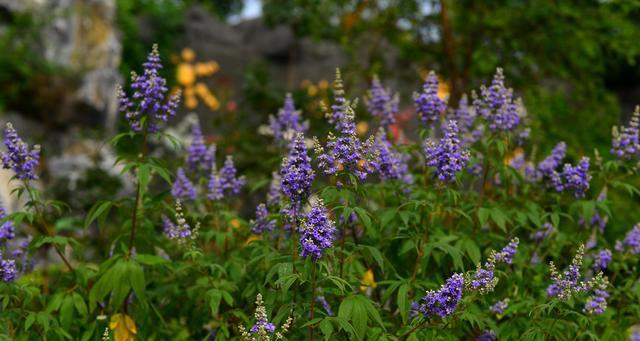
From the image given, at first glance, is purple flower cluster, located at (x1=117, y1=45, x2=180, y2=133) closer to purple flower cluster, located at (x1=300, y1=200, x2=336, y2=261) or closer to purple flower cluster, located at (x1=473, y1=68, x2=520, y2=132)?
purple flower cluster, located at (x1=300, y1=200, x2=336, y2=261)

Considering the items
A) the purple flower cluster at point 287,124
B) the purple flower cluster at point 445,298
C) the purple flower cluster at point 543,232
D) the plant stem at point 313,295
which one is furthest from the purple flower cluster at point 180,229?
the purple flower cluster at point 543,232

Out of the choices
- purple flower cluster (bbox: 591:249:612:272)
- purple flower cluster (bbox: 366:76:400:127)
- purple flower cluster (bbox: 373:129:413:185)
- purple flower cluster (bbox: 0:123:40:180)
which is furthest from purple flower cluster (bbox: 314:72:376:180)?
purple flower cluster (bbox: 0:123:40:180)

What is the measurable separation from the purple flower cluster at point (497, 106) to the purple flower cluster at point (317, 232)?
2.04m

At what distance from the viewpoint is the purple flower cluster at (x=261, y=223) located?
5672 mm

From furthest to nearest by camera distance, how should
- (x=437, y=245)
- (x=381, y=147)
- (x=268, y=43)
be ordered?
(x=268, y=43)
(x=381, y=147)
(x=437, y=245)

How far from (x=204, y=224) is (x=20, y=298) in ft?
5.13

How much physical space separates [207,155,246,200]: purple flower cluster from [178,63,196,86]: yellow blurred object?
15807 millimetres

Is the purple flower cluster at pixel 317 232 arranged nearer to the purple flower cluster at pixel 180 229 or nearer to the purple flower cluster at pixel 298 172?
the purple flower cluster at pixel 298 172

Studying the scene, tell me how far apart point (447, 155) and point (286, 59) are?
734 inches

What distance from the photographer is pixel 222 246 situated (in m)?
6.12

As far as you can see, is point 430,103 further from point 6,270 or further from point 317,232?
point 6,270

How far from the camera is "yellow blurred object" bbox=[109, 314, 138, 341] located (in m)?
→ 5.37

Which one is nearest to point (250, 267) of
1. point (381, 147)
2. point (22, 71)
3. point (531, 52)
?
point (381, 147)

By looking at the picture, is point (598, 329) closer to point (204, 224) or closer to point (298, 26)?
point (204, 224)
